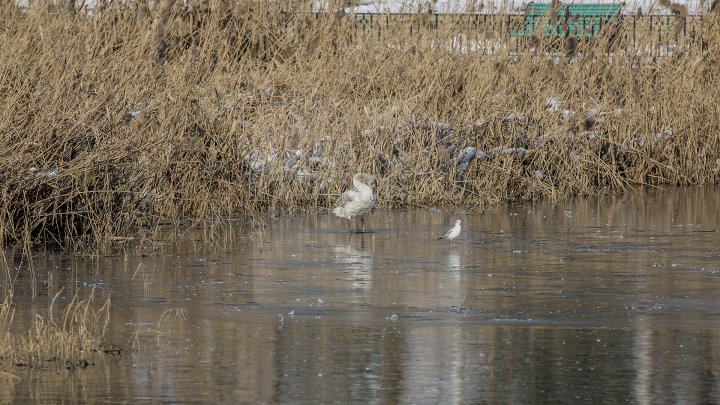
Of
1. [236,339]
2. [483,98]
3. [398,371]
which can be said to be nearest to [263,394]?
[398,371]

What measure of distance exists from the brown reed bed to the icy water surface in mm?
1094

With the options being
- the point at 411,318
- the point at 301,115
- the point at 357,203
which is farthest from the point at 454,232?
the point at 301,115

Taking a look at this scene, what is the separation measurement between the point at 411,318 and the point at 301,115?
849cm

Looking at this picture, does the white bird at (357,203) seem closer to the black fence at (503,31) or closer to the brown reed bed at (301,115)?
the brown reed bed at (301,115)

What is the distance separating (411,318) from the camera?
9172mm

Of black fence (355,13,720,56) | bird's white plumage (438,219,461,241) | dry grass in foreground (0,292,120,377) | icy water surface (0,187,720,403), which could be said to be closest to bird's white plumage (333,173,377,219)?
icy water surface (0,187,720,403)

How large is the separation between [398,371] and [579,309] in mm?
2411

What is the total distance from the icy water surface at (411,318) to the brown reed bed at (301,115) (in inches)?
43.1

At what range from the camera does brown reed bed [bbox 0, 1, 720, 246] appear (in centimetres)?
1303

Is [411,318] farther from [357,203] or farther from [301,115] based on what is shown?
[301,115]

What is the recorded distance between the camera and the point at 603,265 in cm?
1184

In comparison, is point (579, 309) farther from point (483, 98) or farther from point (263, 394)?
point (483, 98)

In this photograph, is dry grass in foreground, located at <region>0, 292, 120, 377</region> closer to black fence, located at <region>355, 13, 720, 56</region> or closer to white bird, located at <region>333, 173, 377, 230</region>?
white bird, located at <region>333, 173, 377, 230</region>

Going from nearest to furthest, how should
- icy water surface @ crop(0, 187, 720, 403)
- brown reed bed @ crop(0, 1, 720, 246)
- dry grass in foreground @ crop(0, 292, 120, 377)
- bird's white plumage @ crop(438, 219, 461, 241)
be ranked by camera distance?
icy water surface @ crop(0, 187, 720, 403) → dry grass in foreground @ crop(0, 292, 120, 377) → brown reed bed @ crop(0, 1, 720, 246) → bird's white plumage @ crop(438, 219, 461, 241)
